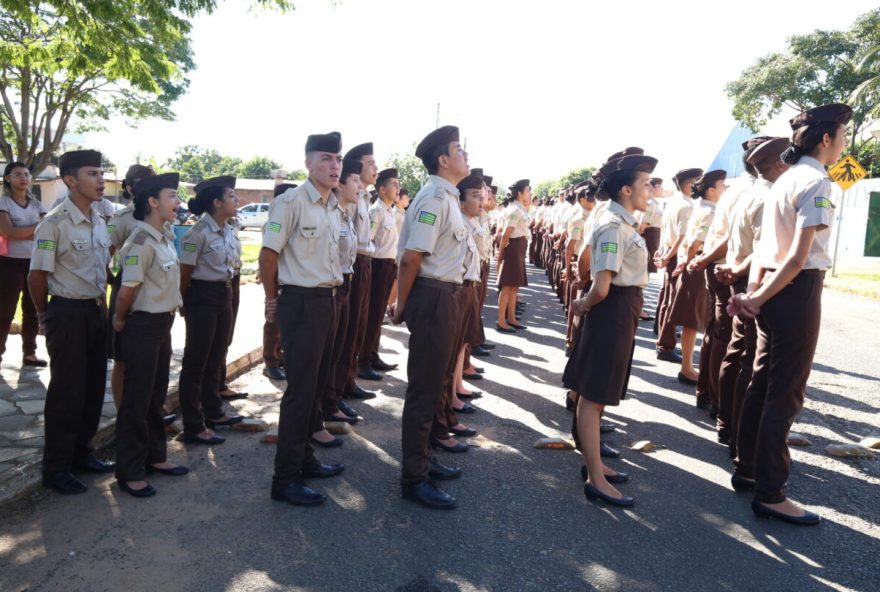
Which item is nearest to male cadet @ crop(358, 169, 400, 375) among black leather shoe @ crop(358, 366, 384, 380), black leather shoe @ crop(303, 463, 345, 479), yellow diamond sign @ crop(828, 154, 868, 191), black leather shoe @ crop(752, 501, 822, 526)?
black leather shoe @ crop(358, 366, 384, 380)

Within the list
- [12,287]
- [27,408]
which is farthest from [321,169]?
[12,287]

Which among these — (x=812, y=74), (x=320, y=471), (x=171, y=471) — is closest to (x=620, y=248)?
(x=320, y=471)

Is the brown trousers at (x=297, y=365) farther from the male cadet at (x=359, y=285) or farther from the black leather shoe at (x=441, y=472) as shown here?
the male cadet at (x=359, y=285)

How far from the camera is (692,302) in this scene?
6.66 m

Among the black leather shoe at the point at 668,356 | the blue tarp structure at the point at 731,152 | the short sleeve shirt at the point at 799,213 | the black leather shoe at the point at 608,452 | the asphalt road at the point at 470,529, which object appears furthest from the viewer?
the blue tarp structure at the point at 731,152

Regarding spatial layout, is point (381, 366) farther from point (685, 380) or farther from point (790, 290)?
point (790, 290)

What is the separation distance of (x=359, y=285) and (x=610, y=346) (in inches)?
101

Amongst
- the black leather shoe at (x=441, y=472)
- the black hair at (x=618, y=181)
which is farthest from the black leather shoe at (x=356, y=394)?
the black hair at (x=618, y=181)

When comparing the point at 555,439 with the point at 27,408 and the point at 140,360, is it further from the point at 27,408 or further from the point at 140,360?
the point at 27,408

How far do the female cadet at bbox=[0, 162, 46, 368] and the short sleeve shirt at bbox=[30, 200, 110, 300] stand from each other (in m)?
2.51

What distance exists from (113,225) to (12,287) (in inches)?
82.1

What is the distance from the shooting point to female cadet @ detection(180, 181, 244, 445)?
4570 mm

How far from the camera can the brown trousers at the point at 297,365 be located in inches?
143

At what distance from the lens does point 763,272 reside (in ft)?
12.0
